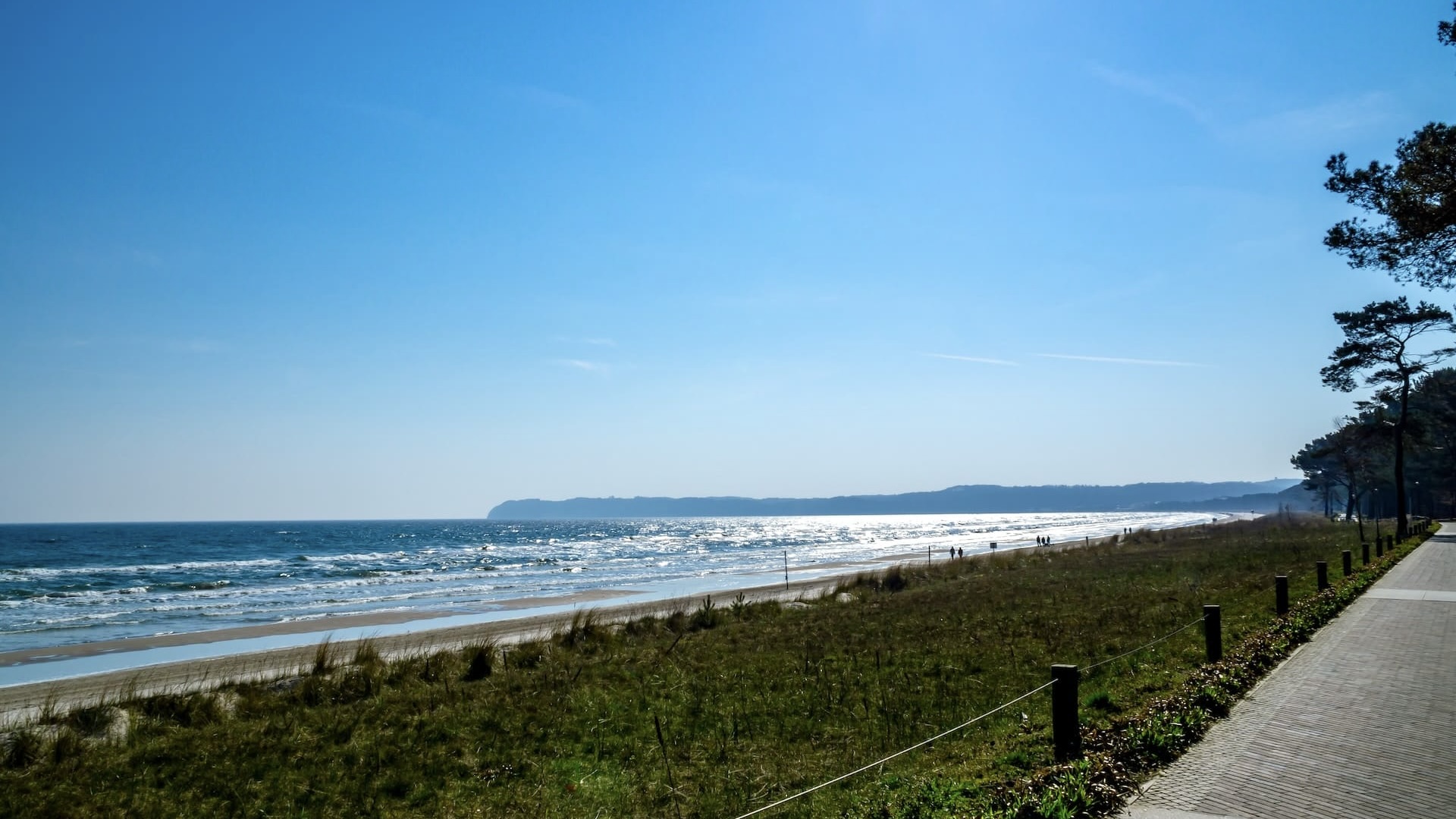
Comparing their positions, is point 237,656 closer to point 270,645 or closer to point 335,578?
point 270,645

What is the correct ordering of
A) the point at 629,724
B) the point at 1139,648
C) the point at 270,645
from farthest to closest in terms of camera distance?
1. the point at 270,645
2. the point at 1139,648
3. the point at 629,724

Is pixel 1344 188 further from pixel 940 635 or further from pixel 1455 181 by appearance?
pixel 940 635

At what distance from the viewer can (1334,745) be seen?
724 centimetres

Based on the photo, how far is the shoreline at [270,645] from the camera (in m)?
15.4

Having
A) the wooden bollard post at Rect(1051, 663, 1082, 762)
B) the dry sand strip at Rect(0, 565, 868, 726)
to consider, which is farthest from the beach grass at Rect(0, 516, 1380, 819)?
the dry sand strip at Rect(0, 565, 868, 726)

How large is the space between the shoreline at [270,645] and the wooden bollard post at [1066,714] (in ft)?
42.2

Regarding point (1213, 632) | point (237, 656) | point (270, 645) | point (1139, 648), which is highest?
point (1213, 632)

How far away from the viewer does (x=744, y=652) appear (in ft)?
51.9

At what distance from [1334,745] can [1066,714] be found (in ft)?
7.94

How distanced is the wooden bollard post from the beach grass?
248mm

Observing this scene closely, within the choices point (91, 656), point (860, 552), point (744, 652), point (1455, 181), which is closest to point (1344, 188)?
point (1455, 181)

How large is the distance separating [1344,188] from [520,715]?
626 inches

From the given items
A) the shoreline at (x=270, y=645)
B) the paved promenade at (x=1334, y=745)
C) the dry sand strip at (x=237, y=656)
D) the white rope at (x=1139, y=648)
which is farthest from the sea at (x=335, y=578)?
the paved promenade at (x=1334, y=745)

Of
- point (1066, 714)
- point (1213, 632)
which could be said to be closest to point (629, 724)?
point (1066, 714)
